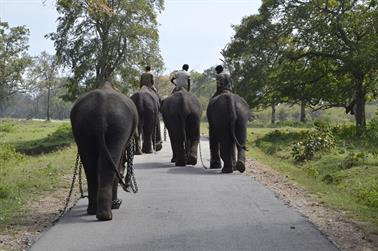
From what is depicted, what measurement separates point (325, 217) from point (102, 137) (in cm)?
371

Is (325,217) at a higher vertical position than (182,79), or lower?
lower

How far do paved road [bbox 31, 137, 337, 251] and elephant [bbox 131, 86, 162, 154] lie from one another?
6483mm

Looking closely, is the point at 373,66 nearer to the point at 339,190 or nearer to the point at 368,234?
the point at 339,190

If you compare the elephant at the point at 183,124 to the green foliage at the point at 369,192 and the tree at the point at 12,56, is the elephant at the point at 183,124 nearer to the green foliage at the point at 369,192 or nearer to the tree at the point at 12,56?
the green foliage at the point at 369,192

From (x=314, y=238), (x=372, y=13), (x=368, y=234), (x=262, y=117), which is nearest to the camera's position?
(x=314, y=238)

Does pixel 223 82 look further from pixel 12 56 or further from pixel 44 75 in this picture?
pixel 44 75

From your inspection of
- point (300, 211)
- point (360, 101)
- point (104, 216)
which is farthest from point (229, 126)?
point (360, 101)

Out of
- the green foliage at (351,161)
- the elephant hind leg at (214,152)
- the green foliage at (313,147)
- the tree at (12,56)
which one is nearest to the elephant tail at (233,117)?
the elephant hind leg at (214,152)

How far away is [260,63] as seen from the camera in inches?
1165

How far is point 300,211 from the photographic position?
952cm

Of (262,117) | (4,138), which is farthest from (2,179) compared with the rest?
(262,117)

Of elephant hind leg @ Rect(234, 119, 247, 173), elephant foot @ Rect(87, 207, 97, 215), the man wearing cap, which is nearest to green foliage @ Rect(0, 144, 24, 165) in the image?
the man wearing cap

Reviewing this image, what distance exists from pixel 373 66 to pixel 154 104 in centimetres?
1078

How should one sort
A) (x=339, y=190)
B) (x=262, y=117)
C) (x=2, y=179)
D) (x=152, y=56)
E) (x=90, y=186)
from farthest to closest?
(x=262, y=117)
(x=152, y=56)
(x=2, y=179)
(x=339, y=190)
(x=90, y=186)
